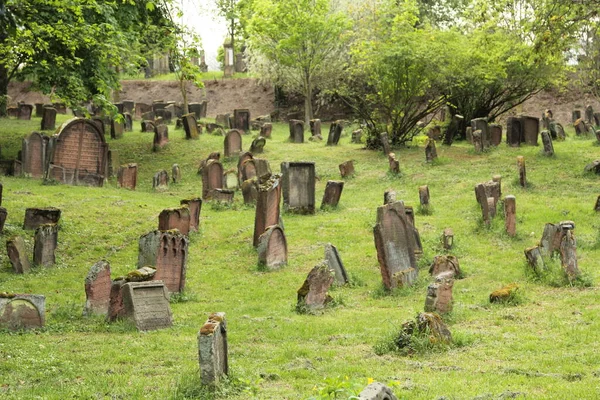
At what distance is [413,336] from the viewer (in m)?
9.73

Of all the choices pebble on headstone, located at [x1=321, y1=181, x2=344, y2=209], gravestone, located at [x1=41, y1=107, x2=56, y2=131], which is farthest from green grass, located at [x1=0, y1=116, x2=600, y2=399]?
gravestone, located at [x1=41, y1=107, x2=56, y2=131]

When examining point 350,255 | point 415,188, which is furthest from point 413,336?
point 415,188

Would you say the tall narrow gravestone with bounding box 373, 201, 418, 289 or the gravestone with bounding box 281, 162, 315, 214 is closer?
the tall narrow gravestone with bounding box 373, 201, 418, 289

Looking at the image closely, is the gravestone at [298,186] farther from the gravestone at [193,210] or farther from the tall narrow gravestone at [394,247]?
the tall narrow gravestone at [394,247]

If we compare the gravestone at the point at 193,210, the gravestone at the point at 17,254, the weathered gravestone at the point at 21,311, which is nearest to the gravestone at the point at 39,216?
the gravestone at the point at 17,254

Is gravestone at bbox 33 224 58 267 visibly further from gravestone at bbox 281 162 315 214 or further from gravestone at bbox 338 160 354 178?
gravestone at bbox 338 160 354 178

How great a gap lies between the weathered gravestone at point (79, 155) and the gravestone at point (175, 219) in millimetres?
6977

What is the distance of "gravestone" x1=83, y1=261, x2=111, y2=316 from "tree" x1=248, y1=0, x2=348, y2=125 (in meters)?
29.1

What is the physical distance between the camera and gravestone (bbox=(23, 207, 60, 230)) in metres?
17.7

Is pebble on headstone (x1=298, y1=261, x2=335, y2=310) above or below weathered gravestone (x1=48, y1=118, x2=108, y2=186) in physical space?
below

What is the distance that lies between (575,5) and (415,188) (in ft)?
20.6

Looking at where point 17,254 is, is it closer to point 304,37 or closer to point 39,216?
point 39,216

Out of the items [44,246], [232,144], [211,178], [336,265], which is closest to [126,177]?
[211,178]

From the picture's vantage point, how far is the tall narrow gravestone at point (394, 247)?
553 inches
